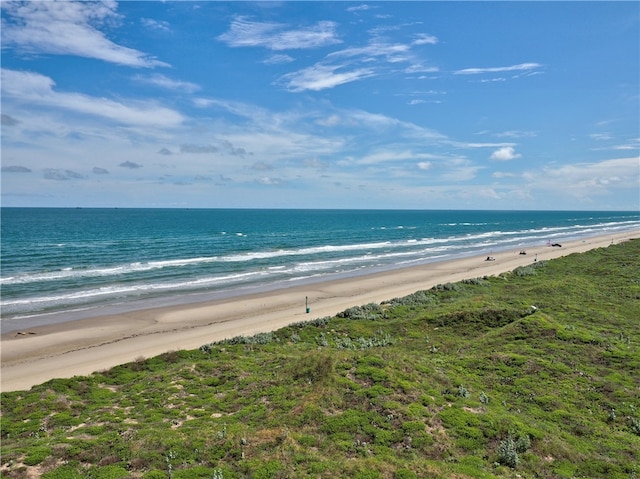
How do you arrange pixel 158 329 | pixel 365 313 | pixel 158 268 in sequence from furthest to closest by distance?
pixel 158 268
pixel 158 329
pixel 365 313

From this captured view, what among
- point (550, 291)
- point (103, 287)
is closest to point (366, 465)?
point (550, 291)

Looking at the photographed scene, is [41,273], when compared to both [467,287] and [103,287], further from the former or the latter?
[467,287]

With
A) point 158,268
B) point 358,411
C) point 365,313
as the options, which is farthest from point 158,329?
point 158,268

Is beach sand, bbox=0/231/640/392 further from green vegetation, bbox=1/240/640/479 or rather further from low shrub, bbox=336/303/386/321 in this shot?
green vegetation, bbox=1/240/640/479

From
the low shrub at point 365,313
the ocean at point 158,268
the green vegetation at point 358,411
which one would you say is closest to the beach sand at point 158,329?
the low shrub at point 365,313

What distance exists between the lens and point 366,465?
1105 cm

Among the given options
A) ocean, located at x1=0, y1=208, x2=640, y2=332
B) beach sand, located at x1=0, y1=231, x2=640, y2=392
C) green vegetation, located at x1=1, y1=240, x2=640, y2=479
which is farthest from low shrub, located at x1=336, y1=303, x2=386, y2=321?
ocean, located at x1=0, y1=208, x2=640, y2=332

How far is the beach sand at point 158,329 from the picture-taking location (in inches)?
979

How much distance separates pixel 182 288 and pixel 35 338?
61.2ft

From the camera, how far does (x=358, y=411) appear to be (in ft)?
45.4

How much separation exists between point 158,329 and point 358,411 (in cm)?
2321

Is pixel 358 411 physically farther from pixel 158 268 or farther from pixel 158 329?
pixel 158 268

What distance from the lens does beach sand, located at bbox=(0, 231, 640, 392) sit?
24.9 m

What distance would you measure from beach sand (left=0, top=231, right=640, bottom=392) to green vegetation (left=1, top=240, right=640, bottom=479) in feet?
15.6
